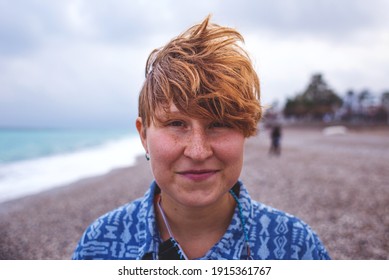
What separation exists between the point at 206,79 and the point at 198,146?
0.26 m

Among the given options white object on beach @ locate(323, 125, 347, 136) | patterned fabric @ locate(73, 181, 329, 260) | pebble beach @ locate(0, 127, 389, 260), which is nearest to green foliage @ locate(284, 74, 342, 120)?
white object on beach @ locate(323, 125, 347, 136)

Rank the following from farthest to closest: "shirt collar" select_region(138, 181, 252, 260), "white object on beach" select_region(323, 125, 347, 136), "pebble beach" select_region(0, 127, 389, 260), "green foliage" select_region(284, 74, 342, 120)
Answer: "green foliage" select_region(284, 74, 342, 120)
"white object on beach" select_region(323, 125, 347, 136)
"pebble beach" select_region(0, 127, 389, 260)
"shirt collar" select_region(138, 181, 252, 260)

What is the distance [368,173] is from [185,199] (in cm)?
989

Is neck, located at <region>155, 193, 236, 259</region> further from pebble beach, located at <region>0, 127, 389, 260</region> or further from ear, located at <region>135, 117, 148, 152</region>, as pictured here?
pebble beach, located at <region>0, 127, 389, 260</region>

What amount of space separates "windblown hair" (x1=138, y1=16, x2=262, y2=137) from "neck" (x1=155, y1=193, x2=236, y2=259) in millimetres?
393

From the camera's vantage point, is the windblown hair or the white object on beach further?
the white object on beach

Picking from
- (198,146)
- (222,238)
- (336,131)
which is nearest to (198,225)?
(222,238)

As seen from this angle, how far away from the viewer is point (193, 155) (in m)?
1.13

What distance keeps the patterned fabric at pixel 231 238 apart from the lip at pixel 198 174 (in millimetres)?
291

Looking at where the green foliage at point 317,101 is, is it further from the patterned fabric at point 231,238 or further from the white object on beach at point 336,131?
the patterned fabric at point 231,238

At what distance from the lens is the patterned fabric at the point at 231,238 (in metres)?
1.30

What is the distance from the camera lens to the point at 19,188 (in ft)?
22.9

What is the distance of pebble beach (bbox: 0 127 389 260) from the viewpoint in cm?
371

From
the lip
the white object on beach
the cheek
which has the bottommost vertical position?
the white object on beach
